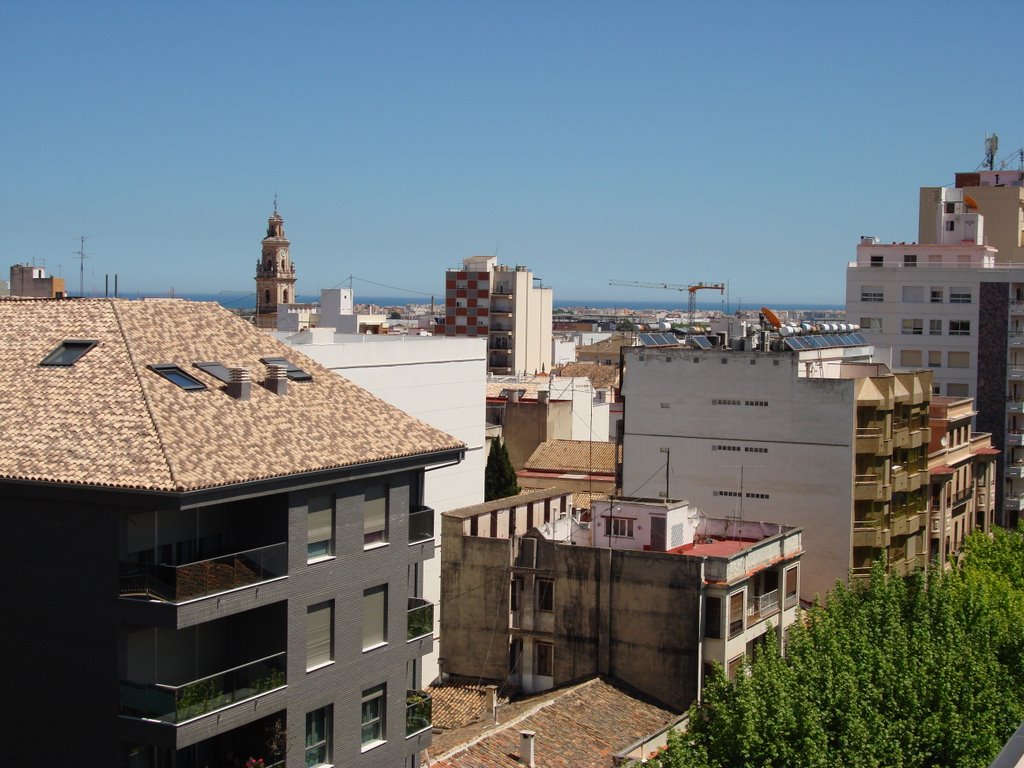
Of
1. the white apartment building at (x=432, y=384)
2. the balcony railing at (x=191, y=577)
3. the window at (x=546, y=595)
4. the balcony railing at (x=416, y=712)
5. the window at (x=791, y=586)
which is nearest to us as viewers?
the balcony railing at (x=191, y=577)

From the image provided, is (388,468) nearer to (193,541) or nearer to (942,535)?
(193,541)

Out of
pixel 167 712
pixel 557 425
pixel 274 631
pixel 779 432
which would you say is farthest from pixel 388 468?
pixel 557 425

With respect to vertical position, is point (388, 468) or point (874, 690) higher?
point (388, 468)

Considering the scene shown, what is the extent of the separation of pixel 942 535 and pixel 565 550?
28.2 m

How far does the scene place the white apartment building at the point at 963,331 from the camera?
3250 inches

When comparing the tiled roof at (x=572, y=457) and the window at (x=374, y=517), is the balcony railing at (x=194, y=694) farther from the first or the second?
the tiled roof at (x=572, y=457)

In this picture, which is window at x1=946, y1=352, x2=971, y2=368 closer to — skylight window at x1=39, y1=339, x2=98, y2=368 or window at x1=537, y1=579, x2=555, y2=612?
window at x1=537, y1=579, x2=555, y2=612

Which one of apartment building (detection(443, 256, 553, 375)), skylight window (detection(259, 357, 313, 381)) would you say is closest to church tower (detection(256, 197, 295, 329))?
apartment building (detection(443, 256, 553, 375))

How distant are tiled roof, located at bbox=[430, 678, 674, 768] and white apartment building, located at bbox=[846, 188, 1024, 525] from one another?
1757 inches

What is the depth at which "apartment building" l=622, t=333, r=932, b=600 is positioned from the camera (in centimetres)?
5550

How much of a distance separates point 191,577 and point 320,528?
12.7 feet

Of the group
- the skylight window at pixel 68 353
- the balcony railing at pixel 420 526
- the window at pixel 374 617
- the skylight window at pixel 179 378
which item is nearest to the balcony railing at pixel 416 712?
the window at pixel 374 617

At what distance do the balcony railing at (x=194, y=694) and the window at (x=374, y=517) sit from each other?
159 inches

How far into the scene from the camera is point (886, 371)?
206ft
